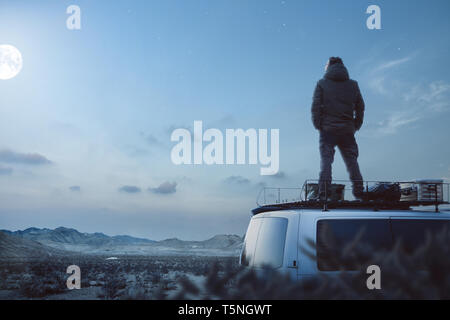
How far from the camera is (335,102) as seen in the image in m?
6.32

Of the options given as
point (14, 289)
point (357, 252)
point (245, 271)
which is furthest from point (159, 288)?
point (14, 289)

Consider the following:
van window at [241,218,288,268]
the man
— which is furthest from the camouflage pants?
van window at [241,218,288,268]

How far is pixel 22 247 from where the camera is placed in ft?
214

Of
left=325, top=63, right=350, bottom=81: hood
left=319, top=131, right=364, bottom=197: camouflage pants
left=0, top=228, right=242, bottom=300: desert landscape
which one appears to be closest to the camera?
left=0, top=228, right=242, bottom=300: desert landscape

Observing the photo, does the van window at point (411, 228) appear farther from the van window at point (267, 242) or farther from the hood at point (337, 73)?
the hood at point (337, 73)

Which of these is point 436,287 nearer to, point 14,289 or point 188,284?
point 188,284

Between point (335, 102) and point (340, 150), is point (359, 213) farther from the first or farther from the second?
point (335, 102)

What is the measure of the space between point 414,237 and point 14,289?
52.5 ft

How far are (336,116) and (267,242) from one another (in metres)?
2.60

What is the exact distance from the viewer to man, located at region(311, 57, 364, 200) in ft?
20.6

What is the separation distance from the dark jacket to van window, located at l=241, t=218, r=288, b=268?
1981 mm

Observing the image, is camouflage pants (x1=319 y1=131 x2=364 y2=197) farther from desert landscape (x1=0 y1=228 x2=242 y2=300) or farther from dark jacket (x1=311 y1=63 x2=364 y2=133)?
desert landscape (x1=0 y1=228 x2=242 y2=300)

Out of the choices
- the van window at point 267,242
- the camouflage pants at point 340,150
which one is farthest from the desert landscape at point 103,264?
the camouflage pants at point 340,150
